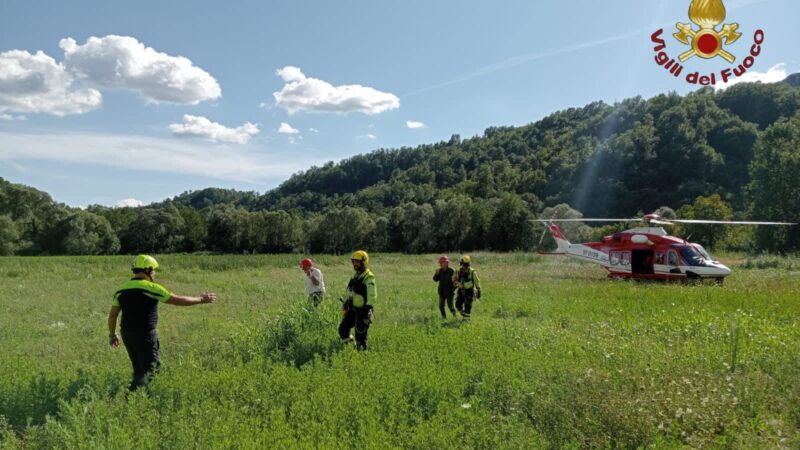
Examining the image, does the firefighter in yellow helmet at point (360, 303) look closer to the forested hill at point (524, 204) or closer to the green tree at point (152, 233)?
the forested hill at point (524, 204)

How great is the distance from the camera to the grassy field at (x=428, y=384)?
5066 millimetres

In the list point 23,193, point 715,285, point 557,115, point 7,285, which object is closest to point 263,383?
point 715,285

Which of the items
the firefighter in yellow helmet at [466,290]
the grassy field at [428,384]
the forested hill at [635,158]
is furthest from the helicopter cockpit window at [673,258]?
the forested hill at [635,158]

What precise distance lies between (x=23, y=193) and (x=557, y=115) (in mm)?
129356

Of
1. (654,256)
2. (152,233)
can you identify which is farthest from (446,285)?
(152,233)

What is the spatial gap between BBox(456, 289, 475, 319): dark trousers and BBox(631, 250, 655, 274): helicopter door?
37.4ft

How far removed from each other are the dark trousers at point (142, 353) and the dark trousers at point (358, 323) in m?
3.13

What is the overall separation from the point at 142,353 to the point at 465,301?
7726 mm

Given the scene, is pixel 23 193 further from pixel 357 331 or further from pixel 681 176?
pixel 681 176

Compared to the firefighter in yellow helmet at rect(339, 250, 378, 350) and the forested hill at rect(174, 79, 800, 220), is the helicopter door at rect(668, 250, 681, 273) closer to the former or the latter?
the firefighter in yellow helmet at rect(339, 250, 378, 350)

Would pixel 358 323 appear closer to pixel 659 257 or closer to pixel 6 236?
pixel 659 257

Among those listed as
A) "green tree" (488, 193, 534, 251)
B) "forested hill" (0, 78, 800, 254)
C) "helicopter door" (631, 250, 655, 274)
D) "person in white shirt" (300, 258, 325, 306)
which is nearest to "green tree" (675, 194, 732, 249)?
"forested hill" (0, 78, 800, 254)

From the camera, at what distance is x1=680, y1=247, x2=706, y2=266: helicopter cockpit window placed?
1948cm

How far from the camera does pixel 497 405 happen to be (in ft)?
20.4
